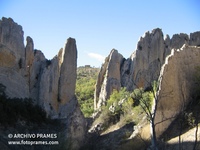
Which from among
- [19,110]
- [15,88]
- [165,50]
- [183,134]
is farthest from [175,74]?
[165,50]

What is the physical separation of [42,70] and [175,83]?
17.0m

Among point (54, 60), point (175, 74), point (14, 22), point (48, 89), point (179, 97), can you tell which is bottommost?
point (179, 97)

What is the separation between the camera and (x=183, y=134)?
18.0 metres

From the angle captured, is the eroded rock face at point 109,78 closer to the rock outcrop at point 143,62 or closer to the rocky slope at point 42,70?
the rock outcrop at point 143,62

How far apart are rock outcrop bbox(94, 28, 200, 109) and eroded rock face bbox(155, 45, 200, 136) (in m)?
21.4

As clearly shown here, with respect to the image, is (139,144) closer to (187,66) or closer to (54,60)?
(187,66)

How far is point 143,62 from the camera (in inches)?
1911

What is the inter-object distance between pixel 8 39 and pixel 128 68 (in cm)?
2123

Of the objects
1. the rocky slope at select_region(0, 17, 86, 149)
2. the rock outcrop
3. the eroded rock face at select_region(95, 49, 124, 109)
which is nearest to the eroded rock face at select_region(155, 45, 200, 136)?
the rocky slope at select_region(0, 17, 86, 149)

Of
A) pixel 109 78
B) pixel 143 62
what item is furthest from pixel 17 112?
pixel 143 62

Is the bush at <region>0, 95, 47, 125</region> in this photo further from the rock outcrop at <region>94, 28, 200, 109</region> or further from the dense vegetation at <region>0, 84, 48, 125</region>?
the rock outcrop at <region>94, 28, 200, 109</region>

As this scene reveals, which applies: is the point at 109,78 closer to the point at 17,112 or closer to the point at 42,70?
the point at 42,70

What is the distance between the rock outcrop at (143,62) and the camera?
150 ft

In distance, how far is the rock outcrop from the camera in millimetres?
45688
